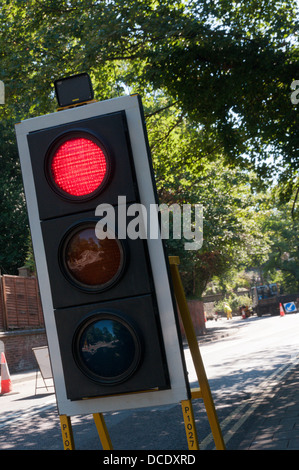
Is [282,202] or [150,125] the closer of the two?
[282,202]

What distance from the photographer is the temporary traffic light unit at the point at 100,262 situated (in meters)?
2.09

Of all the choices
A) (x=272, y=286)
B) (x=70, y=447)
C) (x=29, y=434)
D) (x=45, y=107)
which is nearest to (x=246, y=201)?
(x=272, y=286)

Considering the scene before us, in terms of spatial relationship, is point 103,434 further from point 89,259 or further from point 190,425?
point 89,259

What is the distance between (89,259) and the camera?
7.27 ft

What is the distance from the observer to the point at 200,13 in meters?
9.62

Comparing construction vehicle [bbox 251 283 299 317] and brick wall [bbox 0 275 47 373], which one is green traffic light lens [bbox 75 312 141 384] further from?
construction vehicle [bbox 251 283 299 317]

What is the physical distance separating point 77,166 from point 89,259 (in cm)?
36

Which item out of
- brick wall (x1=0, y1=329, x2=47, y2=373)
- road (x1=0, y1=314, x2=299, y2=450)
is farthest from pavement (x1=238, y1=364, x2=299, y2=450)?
brick wall (x1=0, y1=329, x2=47, y2=373)

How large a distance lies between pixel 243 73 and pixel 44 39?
401 centimetres

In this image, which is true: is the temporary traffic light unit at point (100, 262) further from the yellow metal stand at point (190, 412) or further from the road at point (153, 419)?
the road at point (153, 419)

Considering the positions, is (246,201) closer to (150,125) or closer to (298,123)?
(150,125)

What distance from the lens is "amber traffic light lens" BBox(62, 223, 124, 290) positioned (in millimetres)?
2180

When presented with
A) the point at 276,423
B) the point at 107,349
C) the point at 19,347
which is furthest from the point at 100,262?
the point at 19,347


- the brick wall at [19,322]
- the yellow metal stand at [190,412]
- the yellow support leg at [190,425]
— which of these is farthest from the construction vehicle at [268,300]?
the yellow support leg at [190,425]
